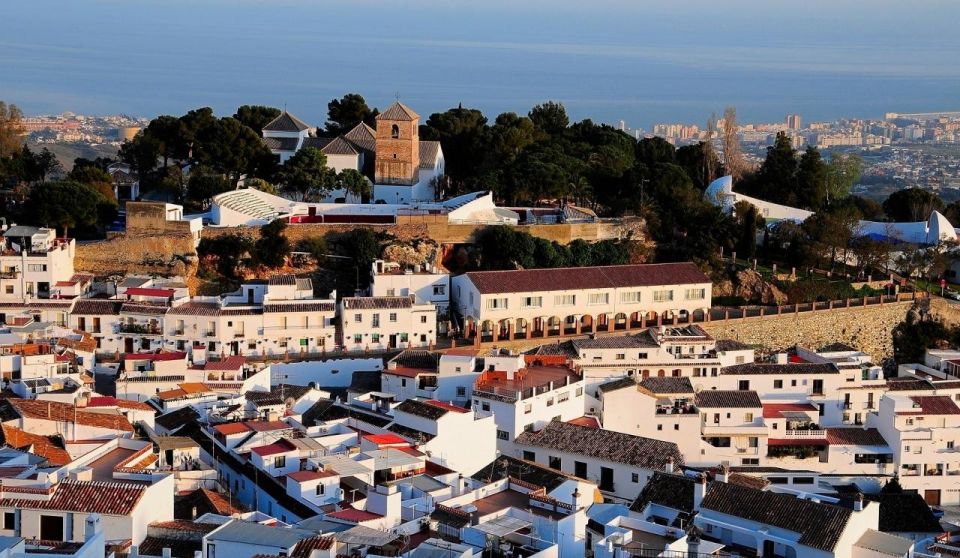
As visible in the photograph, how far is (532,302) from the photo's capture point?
25.1 m

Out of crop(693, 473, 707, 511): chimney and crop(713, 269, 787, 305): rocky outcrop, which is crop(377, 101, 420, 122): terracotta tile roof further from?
crop(693, 473, 707, 511): chimney

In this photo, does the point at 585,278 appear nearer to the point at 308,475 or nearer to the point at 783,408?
the point at 783,408

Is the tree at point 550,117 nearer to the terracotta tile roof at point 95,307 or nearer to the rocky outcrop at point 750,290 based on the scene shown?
the rocky outcrop at point 750,290

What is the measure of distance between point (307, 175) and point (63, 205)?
529 cm

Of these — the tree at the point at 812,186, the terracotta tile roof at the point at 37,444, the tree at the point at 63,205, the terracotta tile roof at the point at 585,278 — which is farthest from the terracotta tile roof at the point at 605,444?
the tree at the point at 812,186

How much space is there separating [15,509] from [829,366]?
1416 centimetres

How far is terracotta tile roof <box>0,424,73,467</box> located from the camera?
15.8 meters

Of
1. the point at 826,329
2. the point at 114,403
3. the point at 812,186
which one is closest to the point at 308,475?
the point at 114,403

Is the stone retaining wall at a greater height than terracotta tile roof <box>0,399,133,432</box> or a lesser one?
greater

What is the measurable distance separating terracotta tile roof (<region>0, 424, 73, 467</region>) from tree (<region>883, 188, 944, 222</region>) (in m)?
23.4

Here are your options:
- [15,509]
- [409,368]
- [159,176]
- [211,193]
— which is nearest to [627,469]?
[409,368]

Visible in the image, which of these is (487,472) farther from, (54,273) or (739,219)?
(739,219)

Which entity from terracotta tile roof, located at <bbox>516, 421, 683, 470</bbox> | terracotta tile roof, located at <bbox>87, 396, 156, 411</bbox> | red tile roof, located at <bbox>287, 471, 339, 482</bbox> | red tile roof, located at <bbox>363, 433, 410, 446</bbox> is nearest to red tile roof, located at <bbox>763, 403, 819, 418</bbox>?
terracotta tile roof, located at <bbox>516, 421, 683, 470</bbox>

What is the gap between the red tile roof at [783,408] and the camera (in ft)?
71.7
